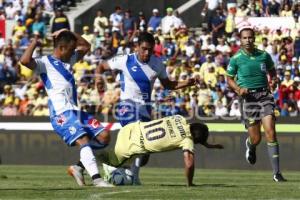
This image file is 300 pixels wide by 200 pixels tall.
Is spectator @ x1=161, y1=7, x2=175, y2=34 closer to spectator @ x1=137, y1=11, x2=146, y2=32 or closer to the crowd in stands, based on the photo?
the crowd in stands

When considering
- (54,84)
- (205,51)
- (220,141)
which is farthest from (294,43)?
(54,84)

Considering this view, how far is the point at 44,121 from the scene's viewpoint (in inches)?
1048

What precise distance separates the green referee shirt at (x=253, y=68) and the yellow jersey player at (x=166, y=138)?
3059 mm

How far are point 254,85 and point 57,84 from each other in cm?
402

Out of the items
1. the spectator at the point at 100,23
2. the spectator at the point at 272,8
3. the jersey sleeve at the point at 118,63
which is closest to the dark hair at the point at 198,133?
the jersey sleeve at the point at 118,63

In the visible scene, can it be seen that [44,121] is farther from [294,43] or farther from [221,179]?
[221,179]

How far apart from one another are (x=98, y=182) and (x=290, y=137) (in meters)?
9.64

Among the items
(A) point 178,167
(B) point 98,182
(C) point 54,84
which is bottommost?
(A) point 178,167

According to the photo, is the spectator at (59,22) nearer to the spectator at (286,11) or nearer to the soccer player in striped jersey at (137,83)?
the spectator at (286,11)

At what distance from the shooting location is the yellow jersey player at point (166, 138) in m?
15.0

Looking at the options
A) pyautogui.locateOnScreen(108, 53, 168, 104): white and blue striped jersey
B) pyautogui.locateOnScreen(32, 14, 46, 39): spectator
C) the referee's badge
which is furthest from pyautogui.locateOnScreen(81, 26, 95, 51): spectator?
pyautogui.locateOnScreen(108, 53, 168, 104): white and blue striped jersey

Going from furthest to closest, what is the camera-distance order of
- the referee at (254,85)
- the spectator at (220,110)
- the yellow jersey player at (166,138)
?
the spectator at (220,110), the referee at (254,85), the yellow jersey player at (166,138)

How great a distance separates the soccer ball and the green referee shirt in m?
3.18

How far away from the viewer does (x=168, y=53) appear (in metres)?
31.1
